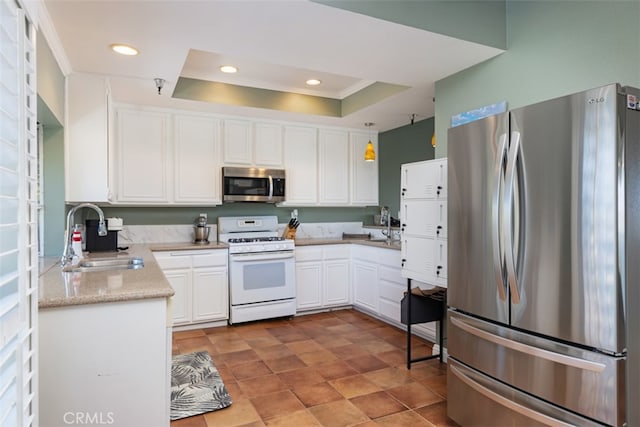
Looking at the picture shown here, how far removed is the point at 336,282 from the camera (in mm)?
4750

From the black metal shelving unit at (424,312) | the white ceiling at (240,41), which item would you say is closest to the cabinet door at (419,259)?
the black metal shelving unit at (424,312)

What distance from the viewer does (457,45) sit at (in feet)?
8.49

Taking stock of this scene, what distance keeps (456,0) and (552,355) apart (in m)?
2.09

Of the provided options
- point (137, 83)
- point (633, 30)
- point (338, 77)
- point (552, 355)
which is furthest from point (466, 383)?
point (137, 83)

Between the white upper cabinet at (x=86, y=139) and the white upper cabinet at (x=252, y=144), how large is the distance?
1447 millimetres

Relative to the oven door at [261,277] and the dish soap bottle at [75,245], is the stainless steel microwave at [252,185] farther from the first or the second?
the dish soap bottle at [75,245]

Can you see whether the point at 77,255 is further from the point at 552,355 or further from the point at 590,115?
the point at 590,115

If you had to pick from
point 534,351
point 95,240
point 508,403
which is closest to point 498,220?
point 534,351

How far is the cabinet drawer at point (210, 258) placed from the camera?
404cm

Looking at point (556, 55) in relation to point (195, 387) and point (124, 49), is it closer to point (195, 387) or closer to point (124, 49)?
point (124, 49)

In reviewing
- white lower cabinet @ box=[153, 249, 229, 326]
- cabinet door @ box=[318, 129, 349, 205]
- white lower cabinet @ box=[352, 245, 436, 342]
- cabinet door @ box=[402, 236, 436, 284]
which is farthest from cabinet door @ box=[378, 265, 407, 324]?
white lower cabinet @ box=[153, 249, 229, 326]

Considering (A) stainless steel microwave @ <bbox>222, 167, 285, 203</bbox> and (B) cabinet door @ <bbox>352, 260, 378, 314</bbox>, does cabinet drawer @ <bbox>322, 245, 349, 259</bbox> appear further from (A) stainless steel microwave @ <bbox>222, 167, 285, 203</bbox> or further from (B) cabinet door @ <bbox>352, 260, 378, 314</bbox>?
(A) stainless steel microwave @ <bbox>222, 167, 285, 203</bbox>

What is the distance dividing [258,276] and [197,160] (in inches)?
55.9

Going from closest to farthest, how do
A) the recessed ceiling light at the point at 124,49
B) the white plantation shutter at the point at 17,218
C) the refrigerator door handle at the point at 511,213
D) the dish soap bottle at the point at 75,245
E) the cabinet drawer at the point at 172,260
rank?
the white plantation shutter at the point at 17,218
the refrigerator door handle at the point at 511,213
the recessed ceiling light at the point at 124,49
the dish soap bottle at the point at 75,245
the cabinet drawer at the point at 172,260
